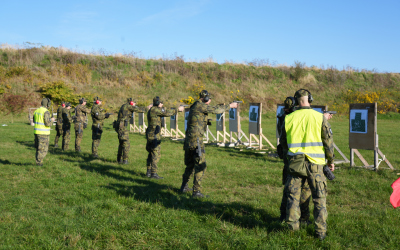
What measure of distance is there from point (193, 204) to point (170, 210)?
58 centimetres

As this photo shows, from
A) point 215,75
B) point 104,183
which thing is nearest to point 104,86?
point 215,75

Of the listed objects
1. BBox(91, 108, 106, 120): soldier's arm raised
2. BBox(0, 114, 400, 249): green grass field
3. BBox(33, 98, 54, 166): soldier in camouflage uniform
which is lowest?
BBox(0, 114, 400, 249): green grass field

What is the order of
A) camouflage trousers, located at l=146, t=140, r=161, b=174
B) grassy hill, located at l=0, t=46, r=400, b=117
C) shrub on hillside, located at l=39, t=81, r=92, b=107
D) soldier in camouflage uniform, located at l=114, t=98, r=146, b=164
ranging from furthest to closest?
grassy hill, located at l=0, t=46, r=400, b=117 < shrub on hillside, located at l=39, t=81, r=92, b=107 < soldier in camouflage uniform, located at l=114, t=98, r=146, b=164 < camouflage trousers, located at l=146, t=140, r=161, b=174

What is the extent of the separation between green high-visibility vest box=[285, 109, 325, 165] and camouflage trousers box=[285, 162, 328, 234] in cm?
15

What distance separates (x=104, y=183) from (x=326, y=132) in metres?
5.50

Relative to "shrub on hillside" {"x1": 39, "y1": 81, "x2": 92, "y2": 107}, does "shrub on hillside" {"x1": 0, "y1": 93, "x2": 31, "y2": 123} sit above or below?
below

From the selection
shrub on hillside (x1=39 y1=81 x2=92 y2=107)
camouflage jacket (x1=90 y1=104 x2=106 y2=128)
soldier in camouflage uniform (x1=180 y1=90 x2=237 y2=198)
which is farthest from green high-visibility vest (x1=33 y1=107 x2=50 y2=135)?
shrub on hillside (x1=39 y1=81 x2=92 y2=107)

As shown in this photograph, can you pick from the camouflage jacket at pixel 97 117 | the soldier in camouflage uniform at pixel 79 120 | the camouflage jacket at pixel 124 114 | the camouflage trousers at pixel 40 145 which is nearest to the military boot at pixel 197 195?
the camouflage jacket at pixel 124 114

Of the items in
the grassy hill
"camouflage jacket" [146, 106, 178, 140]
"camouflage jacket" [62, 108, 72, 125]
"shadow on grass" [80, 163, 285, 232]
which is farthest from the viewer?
the grassy hill

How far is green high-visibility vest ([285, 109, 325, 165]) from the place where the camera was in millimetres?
4301

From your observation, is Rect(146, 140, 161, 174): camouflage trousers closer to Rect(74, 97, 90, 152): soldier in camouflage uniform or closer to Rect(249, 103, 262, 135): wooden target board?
Rect(74, 97, 90, 152): soldier in camouflage uniform

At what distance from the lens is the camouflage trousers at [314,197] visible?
4.25 m

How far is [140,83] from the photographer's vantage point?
4128 cm

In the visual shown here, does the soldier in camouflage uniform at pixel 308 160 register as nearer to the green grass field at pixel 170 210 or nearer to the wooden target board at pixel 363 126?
the green grass field at pixel 170 210
